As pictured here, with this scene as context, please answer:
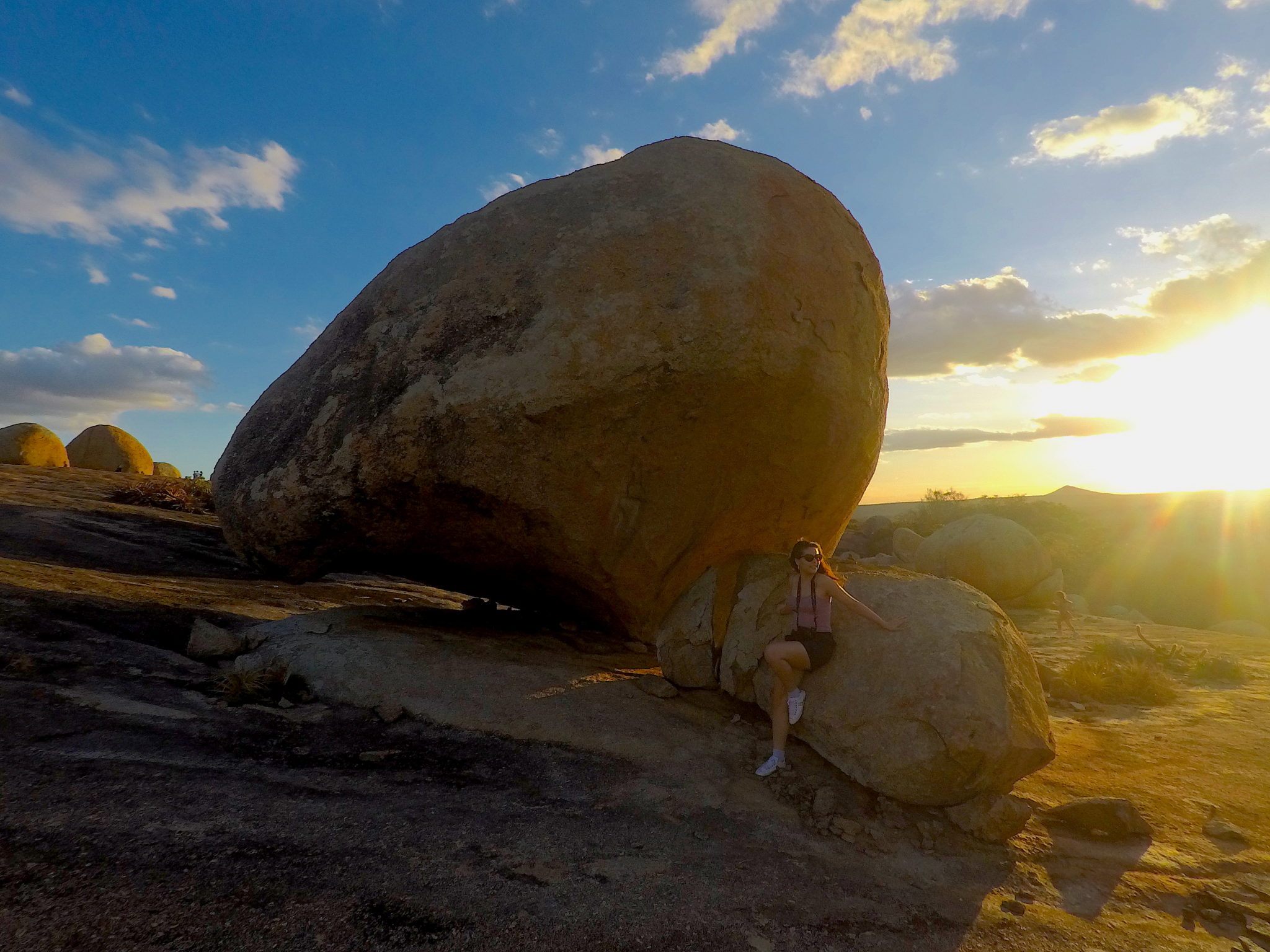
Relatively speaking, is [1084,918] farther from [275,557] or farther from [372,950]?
[275,557]

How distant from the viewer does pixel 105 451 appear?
19266 mm

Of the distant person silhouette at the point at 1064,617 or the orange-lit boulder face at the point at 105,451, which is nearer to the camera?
the distant person silhouette at the point at 1064,617

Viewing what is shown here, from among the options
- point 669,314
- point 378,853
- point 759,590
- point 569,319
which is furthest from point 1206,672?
point 378,853

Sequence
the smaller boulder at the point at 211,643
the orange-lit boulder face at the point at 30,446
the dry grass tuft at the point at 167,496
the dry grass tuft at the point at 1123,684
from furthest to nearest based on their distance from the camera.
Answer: the orange-lit boulder face at the point at 30,446, the dry grass tuft at the point at 167,496, the dry grass tuft at the point at 1123,684, the smaller boulder at the point at 211,643

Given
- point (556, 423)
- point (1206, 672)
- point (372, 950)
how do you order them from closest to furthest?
point (372, 950) → point (556, 423) → point (1206, 672)

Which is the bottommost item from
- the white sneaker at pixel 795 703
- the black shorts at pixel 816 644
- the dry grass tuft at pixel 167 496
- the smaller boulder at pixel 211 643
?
the white sneaker at pixel 795 703

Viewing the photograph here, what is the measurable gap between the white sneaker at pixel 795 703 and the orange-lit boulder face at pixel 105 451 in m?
19.9

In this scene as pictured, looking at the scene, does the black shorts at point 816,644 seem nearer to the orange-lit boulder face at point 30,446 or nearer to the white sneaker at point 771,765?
the white sneaker at point 771,765

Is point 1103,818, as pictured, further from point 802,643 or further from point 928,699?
point 802,643

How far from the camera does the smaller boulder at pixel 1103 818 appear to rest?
397 cm

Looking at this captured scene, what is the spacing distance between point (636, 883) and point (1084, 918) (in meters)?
1.98

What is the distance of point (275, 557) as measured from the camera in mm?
5652

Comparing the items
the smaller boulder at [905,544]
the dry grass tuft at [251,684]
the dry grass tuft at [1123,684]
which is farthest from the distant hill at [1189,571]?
the dry grass tuft at [251,684]

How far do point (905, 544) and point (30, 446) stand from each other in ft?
67.3
